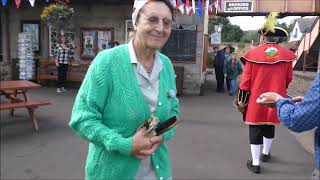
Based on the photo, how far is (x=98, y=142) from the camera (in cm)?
189

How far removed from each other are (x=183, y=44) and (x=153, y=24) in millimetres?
9963

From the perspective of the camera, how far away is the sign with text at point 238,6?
53.8 feet

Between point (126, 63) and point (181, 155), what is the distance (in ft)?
12.5

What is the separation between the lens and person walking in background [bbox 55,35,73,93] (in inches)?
463

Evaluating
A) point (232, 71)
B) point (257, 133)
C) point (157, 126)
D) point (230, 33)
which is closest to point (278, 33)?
point (257, 133)

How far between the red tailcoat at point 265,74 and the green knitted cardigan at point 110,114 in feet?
10.1

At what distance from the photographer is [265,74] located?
16.1 ft

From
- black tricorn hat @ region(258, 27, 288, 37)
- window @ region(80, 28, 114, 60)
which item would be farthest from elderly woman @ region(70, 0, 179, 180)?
window @ region(80, 28, 114, 60)

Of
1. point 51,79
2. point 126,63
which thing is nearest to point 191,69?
point 51,79

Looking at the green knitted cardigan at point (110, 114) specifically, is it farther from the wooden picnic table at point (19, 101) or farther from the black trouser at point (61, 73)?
the black trouser at point (61, 73)

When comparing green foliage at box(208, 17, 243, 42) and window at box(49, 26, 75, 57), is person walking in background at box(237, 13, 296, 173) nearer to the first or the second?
window at box(49, 26, 75, 57)

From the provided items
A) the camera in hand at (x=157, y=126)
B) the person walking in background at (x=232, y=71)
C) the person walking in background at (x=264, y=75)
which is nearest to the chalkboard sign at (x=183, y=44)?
the person walking in background at (x=232, y=71)

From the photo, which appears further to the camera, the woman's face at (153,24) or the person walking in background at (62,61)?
the person walking in background at (62,61)

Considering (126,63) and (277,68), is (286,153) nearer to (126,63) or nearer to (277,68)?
(277,68)
